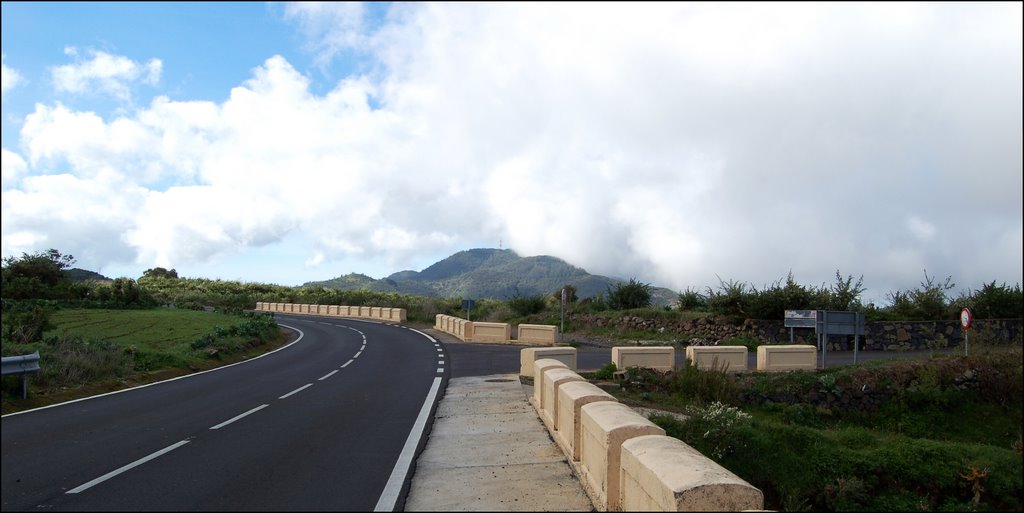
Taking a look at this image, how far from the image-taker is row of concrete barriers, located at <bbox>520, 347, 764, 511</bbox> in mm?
3871

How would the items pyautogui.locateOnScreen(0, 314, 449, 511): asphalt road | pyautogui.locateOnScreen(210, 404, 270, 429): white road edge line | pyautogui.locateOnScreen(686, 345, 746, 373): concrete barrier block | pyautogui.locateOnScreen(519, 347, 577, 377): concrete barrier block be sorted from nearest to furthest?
pyautogui.locateOnScreen(0, 314, 449, 511): asphalt road < pyautogui.locateOnScreen(210, 404, 270, 429): white road edge line < pyautogui.locateOnScreen(519, 347, 577, 377): concrete barrier block < pyautogui.locateOnScreen(686, 345, 746, 373): concrete barrier block

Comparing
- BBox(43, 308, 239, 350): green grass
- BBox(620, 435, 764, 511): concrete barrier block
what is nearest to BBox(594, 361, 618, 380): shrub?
BBox(620, 435, 764, 511): concrete barrier block

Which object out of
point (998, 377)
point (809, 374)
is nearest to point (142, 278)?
point (809, 374)

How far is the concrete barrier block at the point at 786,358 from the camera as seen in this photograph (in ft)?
61.3

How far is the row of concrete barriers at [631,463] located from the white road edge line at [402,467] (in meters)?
1.89

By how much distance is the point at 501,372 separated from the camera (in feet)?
60.8

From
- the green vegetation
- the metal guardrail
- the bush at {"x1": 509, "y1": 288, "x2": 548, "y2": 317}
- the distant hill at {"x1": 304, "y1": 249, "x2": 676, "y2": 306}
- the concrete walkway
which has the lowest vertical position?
the green vegetation

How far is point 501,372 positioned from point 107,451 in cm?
1129

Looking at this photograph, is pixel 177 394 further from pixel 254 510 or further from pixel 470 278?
pixel 470 278

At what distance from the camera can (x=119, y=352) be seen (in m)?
18.2

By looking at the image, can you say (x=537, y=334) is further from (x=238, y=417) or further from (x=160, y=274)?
(x=160, y=274)

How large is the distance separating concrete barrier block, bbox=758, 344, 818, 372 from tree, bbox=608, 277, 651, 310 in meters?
19.3

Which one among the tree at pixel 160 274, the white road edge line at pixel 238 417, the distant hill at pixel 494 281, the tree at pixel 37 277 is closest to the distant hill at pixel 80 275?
the tree at pixel 37 277

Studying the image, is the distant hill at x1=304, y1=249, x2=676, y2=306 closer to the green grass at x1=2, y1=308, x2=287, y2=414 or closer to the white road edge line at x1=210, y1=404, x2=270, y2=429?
the green grass at x1=2, y1=308, x2=287, y2=414
